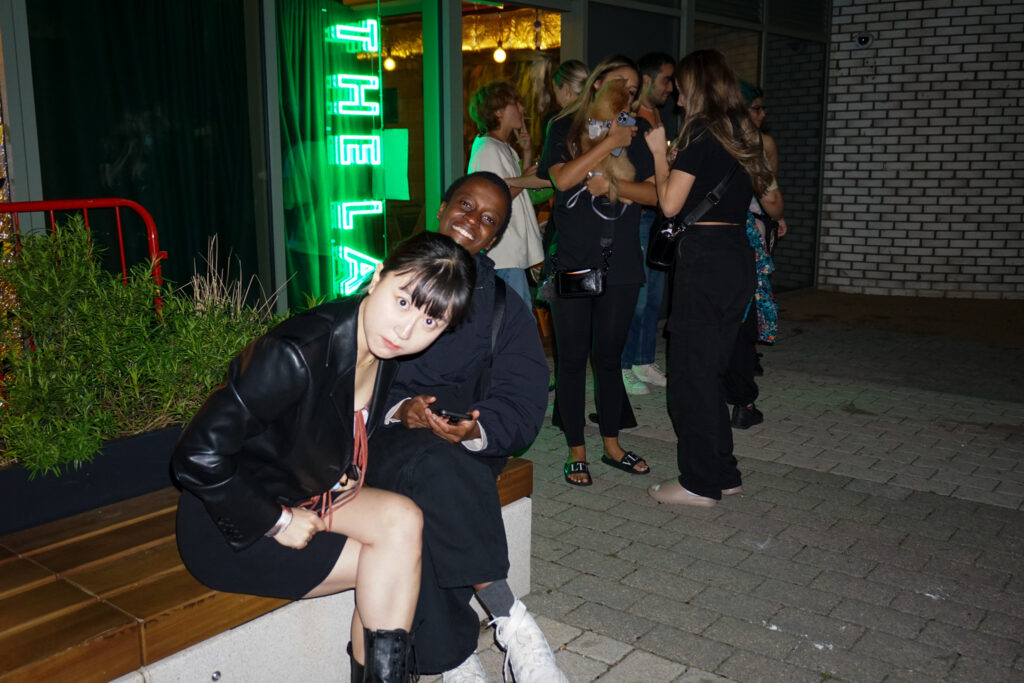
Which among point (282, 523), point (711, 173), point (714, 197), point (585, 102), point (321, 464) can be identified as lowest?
point (282, 523)

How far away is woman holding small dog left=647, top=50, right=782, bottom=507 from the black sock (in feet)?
6.11

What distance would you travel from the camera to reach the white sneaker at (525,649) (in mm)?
2719

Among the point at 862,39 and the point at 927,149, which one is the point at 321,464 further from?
Answer: the point at 862,39

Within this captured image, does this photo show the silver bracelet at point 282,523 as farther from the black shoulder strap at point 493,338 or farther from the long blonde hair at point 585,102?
the long blonde hair at point 585,102

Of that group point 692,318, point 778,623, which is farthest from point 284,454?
point 692,318

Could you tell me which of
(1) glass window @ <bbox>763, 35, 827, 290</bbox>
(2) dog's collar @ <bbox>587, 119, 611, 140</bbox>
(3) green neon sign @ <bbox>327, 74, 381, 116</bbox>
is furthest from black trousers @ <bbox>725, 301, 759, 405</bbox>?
(1) glass window @ <bbox>763, 35, 827, 290</bbox>

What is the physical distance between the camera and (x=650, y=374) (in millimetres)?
7020

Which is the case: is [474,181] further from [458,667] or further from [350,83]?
[350,83]

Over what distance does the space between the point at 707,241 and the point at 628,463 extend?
1.35m

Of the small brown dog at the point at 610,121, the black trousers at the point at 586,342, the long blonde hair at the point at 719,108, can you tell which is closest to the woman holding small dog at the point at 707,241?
the long blonde hair at the point at 719,108

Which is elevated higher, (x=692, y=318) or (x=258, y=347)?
(x=258, y=347)

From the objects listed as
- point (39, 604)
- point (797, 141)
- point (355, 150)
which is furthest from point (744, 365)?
point (797, 141)

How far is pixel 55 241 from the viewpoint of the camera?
11.6 ft

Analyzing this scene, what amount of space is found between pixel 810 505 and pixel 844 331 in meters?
4.96
